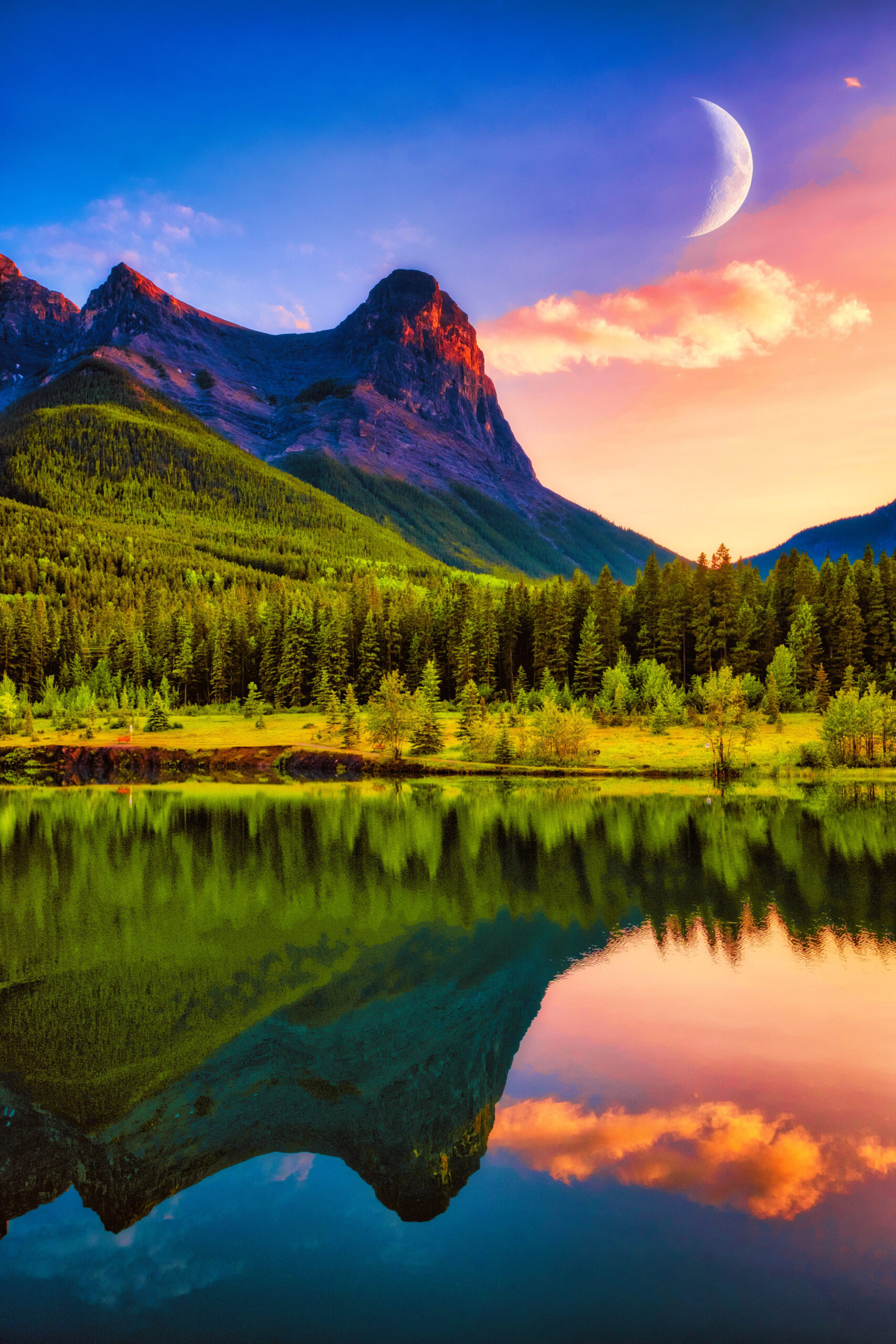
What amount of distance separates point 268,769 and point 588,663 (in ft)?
136

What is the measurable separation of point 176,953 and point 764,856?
1048 inches

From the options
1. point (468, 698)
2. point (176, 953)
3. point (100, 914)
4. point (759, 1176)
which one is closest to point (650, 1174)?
point (759, 1176)

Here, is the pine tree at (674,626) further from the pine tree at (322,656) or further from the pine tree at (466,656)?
the pine tree at (322,656)

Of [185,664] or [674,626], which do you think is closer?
[674,626]

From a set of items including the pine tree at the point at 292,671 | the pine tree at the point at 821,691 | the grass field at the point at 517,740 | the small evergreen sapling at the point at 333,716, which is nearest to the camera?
the grass field at the point at 517,740

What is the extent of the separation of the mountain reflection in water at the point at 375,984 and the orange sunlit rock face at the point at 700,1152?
0.05 m

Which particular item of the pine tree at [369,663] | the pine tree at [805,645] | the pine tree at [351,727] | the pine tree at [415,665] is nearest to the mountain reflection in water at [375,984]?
the pine tree at [351,727]

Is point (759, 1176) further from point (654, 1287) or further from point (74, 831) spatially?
point (74, 831)

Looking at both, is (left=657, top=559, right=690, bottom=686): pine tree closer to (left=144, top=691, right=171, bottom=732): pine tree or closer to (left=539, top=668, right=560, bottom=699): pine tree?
(left=539, top=668, right=560, bottom=699): pine tree

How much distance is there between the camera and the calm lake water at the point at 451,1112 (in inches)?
398

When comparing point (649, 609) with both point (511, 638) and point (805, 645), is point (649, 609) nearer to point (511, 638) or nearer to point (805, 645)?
point (511, 638)

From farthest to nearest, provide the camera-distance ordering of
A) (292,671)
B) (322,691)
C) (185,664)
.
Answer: (185,664), (292,671), (322,691)

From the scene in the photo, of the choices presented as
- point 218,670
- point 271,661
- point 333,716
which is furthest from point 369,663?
point 218,670

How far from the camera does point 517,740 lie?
80.1 meters
